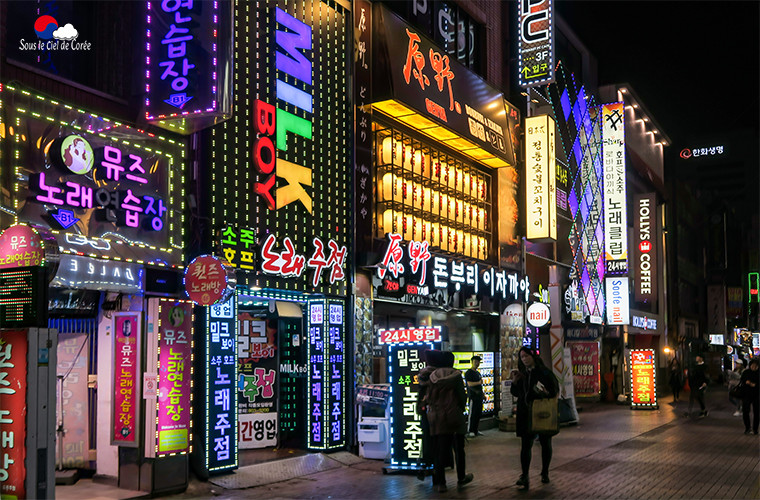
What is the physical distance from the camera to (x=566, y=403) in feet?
69.0

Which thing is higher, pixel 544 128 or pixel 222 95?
pixel 544 128

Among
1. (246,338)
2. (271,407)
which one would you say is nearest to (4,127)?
(246,338)

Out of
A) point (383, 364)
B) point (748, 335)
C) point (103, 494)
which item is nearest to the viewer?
point (103, 494)

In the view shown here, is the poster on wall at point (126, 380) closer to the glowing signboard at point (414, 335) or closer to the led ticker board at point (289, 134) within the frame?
the led ticker board at point (289, 134)

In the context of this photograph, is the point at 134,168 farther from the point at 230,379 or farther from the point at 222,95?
the point at 230,379

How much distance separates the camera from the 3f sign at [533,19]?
2331 cm

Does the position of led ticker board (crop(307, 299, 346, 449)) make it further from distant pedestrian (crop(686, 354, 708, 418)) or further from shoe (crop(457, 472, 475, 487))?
distant pedestrian (crop(686, 354, 708, 418))

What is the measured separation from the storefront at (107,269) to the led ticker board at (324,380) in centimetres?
351

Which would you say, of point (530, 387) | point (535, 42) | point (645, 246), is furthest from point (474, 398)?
point (645, 246)

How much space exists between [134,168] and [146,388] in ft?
10.2

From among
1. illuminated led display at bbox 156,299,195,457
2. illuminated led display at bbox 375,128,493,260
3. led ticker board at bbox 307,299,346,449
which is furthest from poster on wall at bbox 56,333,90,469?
illuminated led display at bbox 375,128,493,260

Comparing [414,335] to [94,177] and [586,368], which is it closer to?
[94,177]

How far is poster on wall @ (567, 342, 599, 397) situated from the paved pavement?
27.1 feet

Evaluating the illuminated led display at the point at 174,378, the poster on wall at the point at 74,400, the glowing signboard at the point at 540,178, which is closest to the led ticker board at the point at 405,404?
the illuminated led display at the point at 174,378
